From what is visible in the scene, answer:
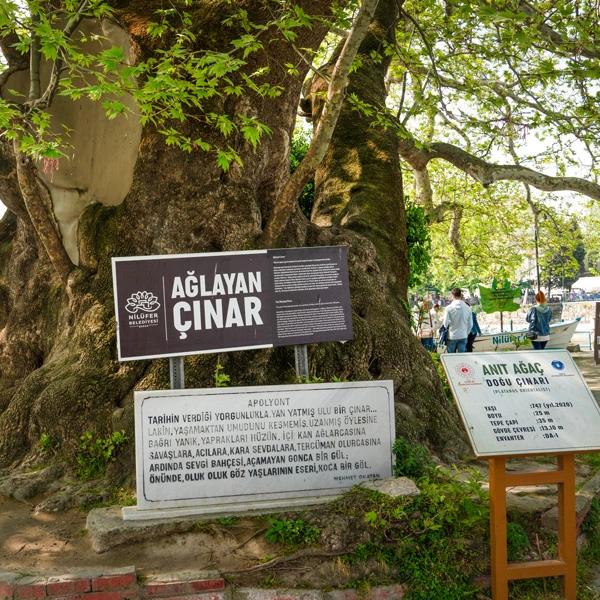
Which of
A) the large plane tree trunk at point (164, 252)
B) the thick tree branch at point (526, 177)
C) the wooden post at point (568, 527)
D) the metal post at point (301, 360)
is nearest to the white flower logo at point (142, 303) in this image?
the large plane tree trunk at point (164, 252)

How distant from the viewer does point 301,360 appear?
5.83 metres

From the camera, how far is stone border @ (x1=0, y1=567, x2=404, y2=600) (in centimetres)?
412

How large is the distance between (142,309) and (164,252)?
1.34m

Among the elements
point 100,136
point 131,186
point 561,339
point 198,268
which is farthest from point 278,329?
point 561,339

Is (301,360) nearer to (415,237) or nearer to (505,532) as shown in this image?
(505,532)

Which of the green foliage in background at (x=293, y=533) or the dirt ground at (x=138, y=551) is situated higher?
the green foliage in background at (x=293, y=533)

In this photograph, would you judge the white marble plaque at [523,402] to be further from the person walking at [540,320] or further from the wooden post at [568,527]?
the person walking at [540,320]

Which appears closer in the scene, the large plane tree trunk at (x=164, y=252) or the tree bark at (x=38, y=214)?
the tree bark at (x=38, y=214)

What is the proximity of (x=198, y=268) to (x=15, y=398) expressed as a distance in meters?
2.25

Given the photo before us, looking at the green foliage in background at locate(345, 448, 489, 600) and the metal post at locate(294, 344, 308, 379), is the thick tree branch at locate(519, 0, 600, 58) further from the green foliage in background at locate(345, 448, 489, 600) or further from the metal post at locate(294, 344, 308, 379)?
the green foliage in background at locate(345, 448, 489, 600)

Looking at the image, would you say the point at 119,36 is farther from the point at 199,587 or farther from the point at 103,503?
the point at 199,587

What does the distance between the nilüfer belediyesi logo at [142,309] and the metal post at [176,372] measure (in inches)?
13.0

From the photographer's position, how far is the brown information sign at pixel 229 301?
523 centimetres

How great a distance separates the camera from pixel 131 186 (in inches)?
265
